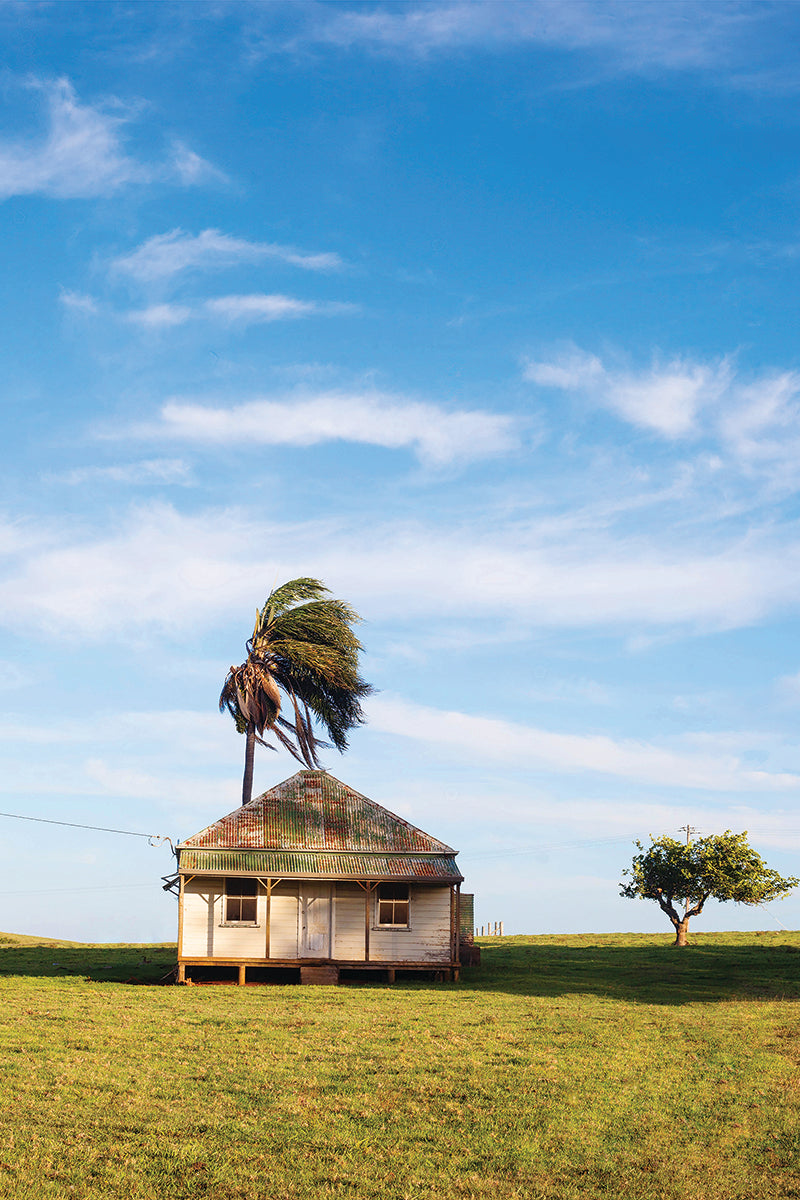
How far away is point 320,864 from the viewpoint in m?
33.0

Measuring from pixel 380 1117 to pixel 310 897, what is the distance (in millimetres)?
20291

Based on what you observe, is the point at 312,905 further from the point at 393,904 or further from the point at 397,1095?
the point at 397,1095

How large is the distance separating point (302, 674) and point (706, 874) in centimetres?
1919

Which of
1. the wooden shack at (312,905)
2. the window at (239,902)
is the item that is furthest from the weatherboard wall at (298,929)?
the window at (239,902)

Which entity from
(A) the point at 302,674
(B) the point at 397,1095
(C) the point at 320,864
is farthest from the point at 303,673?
(B) the point at 397,1095

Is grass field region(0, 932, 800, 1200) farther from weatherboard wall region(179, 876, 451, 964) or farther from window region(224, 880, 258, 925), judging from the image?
window region(224, 880, 258, 925)

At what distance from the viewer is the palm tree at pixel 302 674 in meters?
42.3

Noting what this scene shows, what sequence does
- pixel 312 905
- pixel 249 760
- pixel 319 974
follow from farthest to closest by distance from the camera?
pixel 249 760
pixel 312 905
pixel 319 974

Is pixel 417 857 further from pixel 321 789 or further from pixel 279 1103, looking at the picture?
pixel 279 1103

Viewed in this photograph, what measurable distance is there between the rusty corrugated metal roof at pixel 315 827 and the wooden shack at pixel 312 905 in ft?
0.22

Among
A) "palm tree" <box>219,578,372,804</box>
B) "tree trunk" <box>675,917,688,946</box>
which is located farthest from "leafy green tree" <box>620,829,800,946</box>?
"palm tree" <box>219,578,372,804</box>

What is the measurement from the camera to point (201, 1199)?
10211 mm

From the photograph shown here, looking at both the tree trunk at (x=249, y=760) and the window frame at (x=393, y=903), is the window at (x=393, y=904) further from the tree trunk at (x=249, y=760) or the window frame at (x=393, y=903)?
the tree trunk at (x=249, y=760)

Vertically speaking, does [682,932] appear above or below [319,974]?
below
